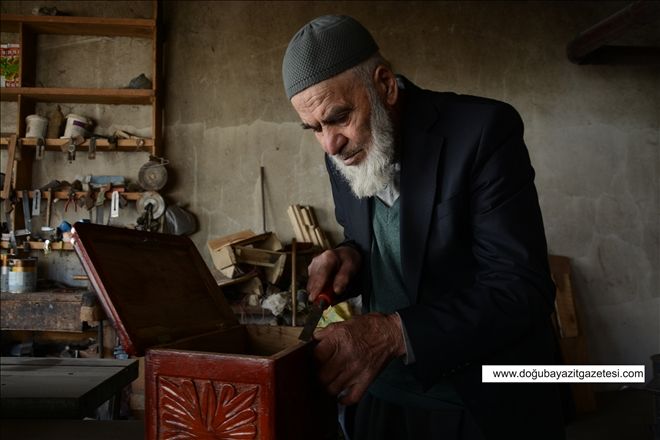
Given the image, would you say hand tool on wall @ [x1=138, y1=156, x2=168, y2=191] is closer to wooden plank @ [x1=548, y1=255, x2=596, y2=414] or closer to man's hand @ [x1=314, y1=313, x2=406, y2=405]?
wooden plank @ [x1=548, y1=255, x2=596, y2=414]

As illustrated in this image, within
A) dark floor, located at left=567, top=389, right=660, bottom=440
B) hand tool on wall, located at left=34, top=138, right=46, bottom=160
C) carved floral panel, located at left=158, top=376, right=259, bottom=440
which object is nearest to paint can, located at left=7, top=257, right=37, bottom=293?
hand tool on wall, located at left=34, top=138, right=46, bottom=160

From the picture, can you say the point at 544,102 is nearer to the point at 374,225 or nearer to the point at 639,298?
the point at 639,298

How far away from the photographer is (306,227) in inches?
163

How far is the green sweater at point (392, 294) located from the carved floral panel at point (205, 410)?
60 cm

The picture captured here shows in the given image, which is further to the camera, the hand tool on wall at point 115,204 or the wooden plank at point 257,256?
the hand tool on wall at point 115,204

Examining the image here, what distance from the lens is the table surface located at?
4.39 ft

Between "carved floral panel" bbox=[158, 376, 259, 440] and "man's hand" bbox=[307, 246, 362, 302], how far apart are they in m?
0.50

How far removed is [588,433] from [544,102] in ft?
8.38

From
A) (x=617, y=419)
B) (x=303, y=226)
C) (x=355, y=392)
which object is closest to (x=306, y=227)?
(x=303, y=226)

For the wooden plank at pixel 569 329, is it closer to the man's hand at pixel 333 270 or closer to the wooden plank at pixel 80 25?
the man's hand at pixel 333 270

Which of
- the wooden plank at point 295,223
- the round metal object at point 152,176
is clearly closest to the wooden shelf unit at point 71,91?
the round metal object at point 152,176

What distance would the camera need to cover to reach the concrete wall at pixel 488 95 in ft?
14.1

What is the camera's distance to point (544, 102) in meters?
4.37

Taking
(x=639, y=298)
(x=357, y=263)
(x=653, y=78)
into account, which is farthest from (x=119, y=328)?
(x=653, y=78)
